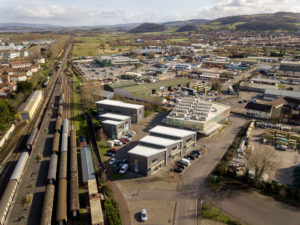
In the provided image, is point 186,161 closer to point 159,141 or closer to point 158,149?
point 158,149

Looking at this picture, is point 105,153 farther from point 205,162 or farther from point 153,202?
point 205,162

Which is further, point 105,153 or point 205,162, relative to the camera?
point 105,153

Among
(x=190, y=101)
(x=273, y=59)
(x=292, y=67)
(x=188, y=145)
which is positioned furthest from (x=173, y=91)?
(x=273, y=59)

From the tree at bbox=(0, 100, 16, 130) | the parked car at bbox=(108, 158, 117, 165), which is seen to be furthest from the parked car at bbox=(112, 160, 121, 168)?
the tree at bbox=(0, 100, 16, 130)

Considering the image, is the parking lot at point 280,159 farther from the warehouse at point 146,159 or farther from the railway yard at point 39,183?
the railway yard at point 39,183

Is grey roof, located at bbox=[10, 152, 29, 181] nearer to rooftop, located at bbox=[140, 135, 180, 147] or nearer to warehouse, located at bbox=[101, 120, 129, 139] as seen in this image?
warehouse, located at bbox=[101, 120, 129, 139]

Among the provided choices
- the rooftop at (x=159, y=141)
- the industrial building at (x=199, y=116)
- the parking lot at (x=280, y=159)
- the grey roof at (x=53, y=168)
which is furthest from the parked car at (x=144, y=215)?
the industrial building at (x=199, y=116)

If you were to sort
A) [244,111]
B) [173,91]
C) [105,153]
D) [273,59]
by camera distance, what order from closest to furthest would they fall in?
[105,153], [244,111], [173,91], [273,59]
